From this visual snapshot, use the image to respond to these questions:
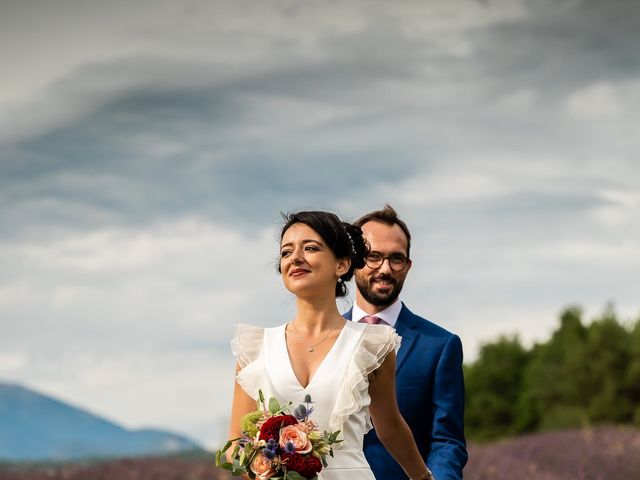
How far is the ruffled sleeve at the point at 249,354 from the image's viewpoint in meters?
3.96

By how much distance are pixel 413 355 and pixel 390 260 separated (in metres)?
0.51

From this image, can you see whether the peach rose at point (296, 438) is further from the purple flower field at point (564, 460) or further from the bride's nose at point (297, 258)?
the purple flower field at point (564, 460)

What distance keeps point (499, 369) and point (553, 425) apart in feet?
48.1

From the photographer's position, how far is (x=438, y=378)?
534 centimetres

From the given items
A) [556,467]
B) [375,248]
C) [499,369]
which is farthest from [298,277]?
[499,369]

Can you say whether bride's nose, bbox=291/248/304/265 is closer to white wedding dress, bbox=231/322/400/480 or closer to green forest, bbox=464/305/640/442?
white wedding dress, bbox=231/322/400/480

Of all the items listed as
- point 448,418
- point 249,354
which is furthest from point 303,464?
point 448,418

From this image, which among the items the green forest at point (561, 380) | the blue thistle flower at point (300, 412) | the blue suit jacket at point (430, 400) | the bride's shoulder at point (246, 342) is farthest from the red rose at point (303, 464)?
the green forest at point (561, 380)

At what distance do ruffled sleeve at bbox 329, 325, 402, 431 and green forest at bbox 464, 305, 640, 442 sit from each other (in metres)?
25.1

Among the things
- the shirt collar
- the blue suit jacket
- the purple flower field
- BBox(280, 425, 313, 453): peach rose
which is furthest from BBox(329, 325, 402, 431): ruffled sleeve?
the purple flower field

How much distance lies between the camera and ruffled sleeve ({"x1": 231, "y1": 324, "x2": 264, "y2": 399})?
3965 mm

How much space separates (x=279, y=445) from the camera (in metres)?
3.66

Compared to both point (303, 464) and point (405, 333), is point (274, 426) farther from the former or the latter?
point (405, 333)

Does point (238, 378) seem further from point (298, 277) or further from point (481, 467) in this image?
point (481, 467)
